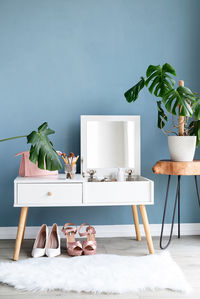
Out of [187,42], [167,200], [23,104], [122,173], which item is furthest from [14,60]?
[167,200]

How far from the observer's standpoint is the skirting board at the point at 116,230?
287cm

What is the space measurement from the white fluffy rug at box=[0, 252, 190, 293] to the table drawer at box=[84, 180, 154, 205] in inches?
15.3

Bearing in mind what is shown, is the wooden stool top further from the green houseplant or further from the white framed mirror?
the green houseplant

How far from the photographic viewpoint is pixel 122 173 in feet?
8.86

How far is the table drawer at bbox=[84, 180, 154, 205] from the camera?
2.42 m

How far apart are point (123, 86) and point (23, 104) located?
2.89 ft

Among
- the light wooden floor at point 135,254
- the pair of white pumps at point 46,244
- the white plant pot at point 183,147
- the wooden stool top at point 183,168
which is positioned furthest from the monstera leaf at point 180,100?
the pair of white pumps at point 46,244

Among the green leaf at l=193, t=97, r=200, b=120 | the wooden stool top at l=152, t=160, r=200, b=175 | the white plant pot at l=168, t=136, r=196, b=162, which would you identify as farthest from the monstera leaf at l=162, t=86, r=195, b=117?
the wooden stool top at l=152, t=160, r=200, b=175

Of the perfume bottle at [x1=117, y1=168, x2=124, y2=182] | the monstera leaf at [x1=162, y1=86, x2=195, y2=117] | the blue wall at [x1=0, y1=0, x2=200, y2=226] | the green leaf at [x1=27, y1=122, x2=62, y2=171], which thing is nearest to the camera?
the green leaf at [x1=27, y1=122, x2=62, y2=171]

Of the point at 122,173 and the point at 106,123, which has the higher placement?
the point at 106,123

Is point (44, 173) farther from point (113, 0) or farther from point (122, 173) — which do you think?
point (113, 0)

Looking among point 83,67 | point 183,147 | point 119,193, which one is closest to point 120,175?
point 119,193

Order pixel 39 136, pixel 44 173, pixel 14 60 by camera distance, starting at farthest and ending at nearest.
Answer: pixel 14 60 < pixel 44 173 < pixel 39 136

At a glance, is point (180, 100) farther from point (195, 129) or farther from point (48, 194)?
point (48, 194)
